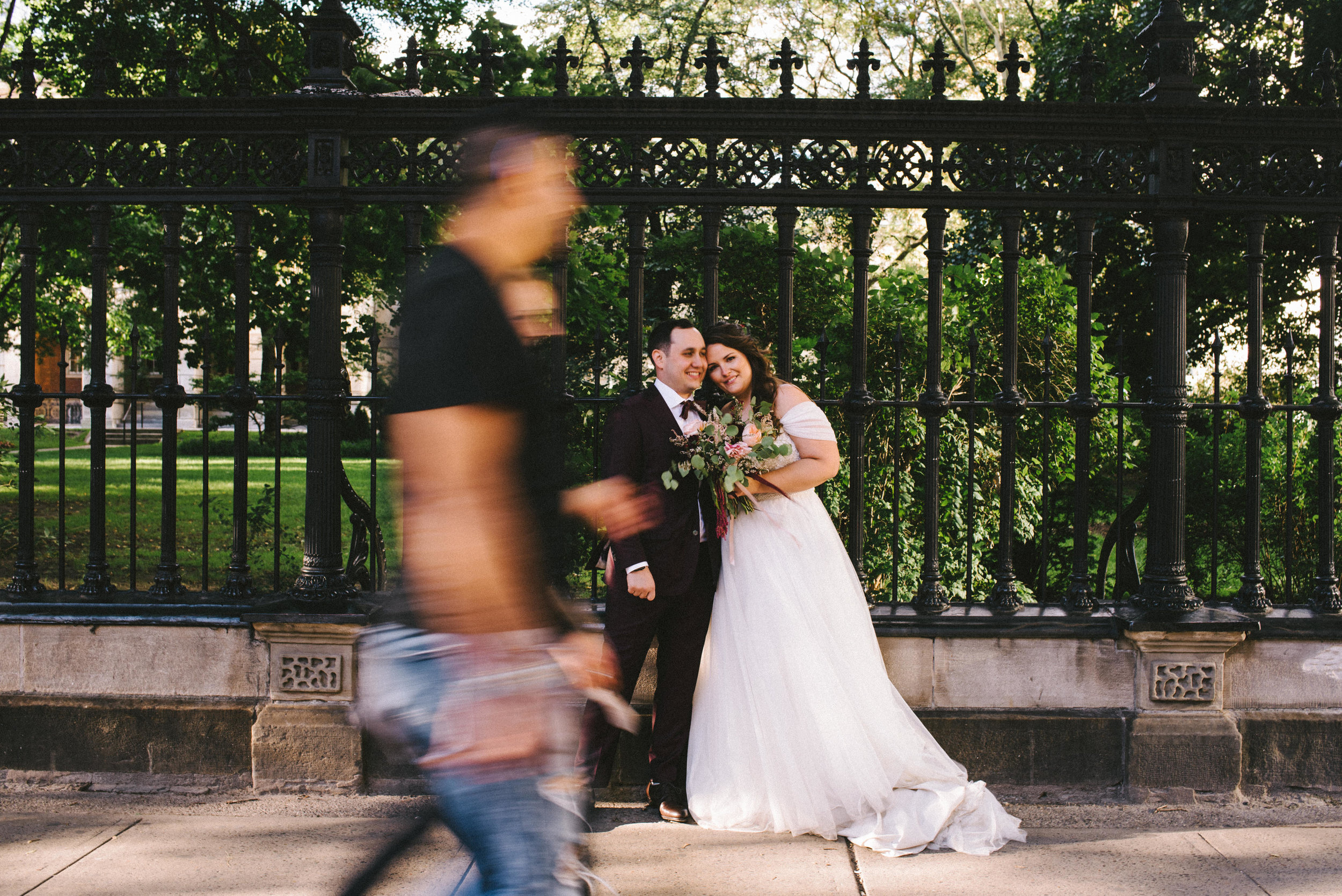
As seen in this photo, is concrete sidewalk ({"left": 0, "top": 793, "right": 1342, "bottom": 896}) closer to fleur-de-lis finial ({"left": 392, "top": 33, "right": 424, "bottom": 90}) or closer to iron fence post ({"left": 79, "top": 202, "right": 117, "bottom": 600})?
iron fence post ({"left": 79, "top": 202, "right": 117, "bottom": 600})

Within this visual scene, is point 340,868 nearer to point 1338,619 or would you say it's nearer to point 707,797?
point 707,797

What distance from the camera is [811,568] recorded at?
4043 mm

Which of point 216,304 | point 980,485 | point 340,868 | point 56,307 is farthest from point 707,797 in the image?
point 56,307

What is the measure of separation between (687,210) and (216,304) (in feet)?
19.2

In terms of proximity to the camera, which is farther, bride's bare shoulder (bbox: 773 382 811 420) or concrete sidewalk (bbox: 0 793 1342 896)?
bride's bare shoulder (bbox: 773 382 811 420)

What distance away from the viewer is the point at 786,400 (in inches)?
165

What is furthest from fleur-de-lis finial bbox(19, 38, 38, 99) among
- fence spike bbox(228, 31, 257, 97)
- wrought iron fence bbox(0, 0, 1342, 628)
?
fence spike bbox(228, 31, 257, 97)

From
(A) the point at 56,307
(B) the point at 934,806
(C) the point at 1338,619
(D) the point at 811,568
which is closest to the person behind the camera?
(B) the point at 934,806

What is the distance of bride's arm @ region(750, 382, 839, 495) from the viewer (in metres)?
4.08

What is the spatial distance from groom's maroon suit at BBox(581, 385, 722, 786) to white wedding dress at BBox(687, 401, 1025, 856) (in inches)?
3.4

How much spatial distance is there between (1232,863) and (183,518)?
1378 cm

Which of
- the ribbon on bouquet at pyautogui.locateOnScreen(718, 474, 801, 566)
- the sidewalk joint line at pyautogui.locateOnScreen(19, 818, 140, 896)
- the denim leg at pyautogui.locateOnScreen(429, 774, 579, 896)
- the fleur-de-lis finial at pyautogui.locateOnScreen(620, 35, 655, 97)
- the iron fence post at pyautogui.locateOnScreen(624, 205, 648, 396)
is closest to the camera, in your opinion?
the denim leg at pyautogui.locateOnScreen(429, 774, 579, 896)

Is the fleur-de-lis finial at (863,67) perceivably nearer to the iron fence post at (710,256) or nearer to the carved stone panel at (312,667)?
the iron fence post at (710,256)

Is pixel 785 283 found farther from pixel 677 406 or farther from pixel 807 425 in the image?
pixel 677 406
